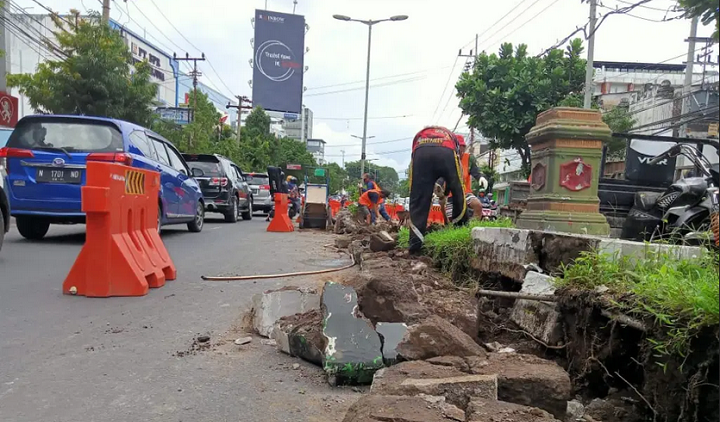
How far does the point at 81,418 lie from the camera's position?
2.24 m

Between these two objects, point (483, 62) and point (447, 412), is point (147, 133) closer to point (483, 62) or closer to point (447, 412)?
point (447, 412)

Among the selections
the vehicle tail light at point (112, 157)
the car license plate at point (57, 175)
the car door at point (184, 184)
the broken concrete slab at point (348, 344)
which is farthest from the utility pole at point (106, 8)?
the broken concrete slab at point (348, 344)

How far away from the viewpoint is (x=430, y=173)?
6328 mm

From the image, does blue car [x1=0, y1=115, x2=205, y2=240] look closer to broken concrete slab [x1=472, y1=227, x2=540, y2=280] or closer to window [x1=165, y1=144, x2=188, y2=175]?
window [x1=165, y1=144, x2=188, y2=175]

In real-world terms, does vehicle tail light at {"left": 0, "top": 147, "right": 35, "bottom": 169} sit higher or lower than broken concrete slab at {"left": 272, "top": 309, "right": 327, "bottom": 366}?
higher

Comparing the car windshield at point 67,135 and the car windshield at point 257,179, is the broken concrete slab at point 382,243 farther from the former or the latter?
the car windshield at point 257,179

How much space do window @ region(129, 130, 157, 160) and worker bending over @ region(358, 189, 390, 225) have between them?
5.99m

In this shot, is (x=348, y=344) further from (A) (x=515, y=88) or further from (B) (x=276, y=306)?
(A) (x=515, y=88)

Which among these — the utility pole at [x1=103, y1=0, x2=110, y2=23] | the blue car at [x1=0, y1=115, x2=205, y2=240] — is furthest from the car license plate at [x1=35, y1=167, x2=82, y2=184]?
the utility pole at [x1=103, y1=0, x2=110, y2=23]

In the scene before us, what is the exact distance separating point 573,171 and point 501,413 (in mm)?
3757

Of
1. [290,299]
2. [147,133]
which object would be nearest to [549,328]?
[290,299]

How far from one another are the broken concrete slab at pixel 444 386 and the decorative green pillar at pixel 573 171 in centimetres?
309

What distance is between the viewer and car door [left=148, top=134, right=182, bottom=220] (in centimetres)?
808

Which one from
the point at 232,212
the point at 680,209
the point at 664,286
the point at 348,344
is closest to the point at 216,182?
the point at 232,212
